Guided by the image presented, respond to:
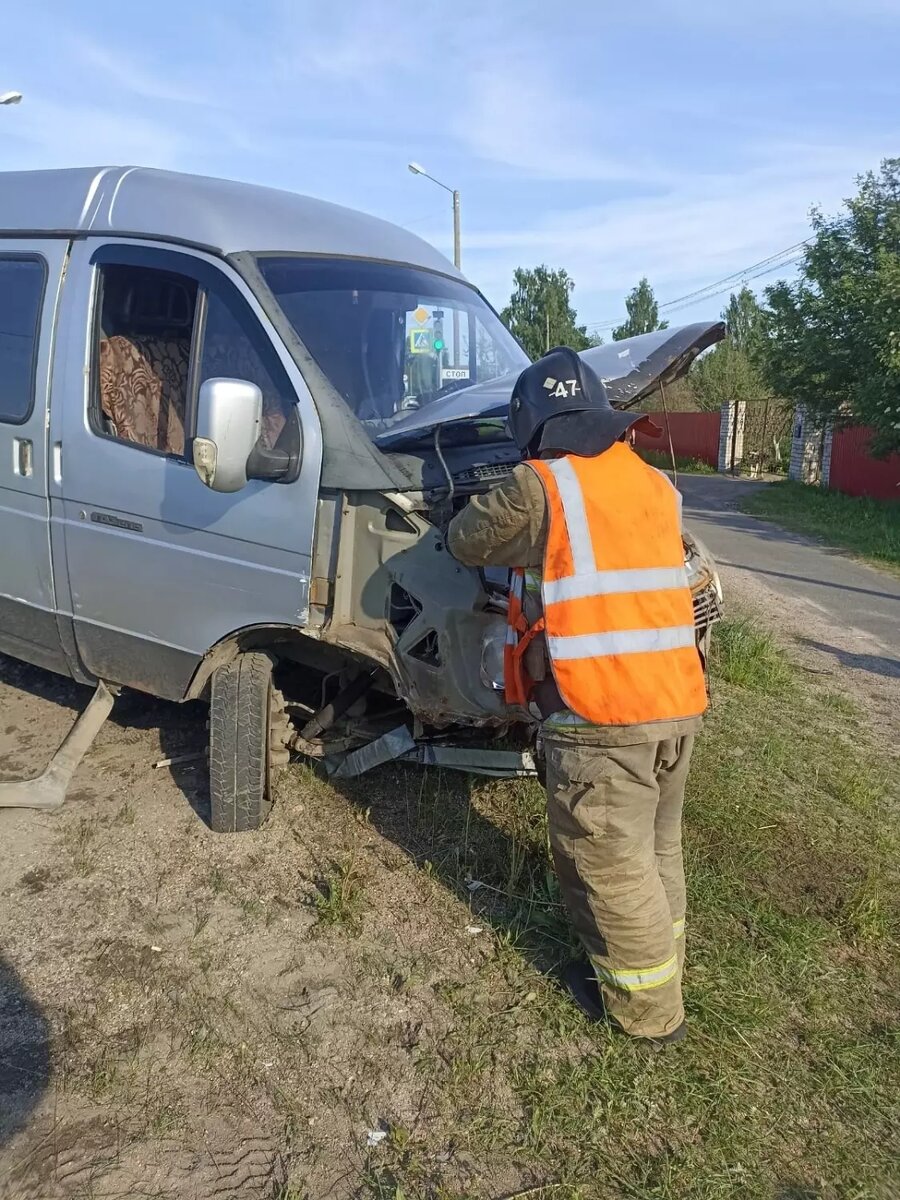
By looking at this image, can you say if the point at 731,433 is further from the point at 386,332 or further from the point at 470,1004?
the point at 470,1004

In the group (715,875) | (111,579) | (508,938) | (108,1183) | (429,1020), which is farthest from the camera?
(111,579)

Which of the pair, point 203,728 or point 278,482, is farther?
point 203,728

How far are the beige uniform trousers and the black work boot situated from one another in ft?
0.07

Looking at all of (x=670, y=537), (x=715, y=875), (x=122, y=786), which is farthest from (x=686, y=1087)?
(x=122, y=786)

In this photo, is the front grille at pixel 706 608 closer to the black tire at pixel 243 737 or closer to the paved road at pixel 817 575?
the black tire at pixel 243 737

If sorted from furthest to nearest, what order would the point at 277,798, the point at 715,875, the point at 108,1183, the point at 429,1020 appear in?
1. the point at 277,798
2. the point at 715,875
3. the point at 429,1020
4. the point at 108,1183

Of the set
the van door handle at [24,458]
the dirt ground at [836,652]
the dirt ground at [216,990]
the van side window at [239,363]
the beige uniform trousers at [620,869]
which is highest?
the van side window at [239,363]

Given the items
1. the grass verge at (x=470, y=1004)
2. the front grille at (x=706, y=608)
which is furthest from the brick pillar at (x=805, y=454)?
the front grille at (x=706, y=608)

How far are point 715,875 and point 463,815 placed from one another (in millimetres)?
1088

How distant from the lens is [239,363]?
140 inches

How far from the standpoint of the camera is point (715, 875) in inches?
143

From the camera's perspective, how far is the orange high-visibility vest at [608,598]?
2641 mm

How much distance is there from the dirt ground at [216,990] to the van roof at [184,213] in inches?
94.9

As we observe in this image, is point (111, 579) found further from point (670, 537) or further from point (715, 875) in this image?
point (715, 875)
